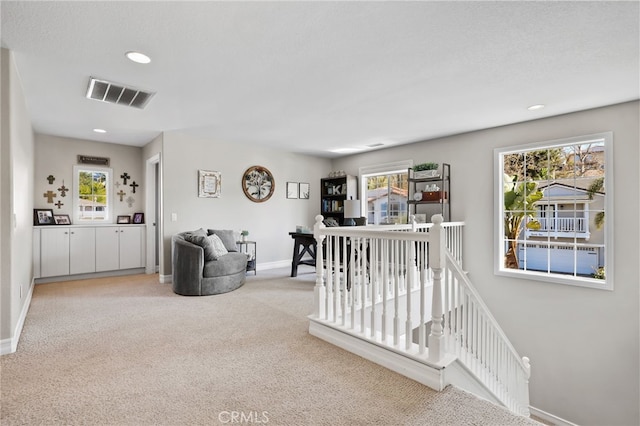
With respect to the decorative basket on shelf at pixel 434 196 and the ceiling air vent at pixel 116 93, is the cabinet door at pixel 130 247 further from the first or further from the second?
the decorative basket on shelf at pixel 434 196

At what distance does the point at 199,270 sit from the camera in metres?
3.97

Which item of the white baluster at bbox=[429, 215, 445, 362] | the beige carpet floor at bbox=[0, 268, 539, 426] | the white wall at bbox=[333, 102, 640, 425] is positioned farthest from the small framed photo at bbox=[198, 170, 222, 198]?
the white baluster at bbox=[429, 215, 445, 362]

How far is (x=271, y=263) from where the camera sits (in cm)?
607

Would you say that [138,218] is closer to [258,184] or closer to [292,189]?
[258,184]

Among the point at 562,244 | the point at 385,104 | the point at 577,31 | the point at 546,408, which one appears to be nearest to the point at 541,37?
the point at 577,31

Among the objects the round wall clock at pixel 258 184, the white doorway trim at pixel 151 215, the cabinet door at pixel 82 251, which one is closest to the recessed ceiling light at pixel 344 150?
the round wall clock at pixel 258 184

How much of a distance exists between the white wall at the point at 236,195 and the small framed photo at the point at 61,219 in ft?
5.70

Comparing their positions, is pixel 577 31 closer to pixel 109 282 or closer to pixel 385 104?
pixel 385 104

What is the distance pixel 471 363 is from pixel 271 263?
14.2ft

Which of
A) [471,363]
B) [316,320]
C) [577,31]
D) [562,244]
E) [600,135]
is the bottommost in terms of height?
[471,363]

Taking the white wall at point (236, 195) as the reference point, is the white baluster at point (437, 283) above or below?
below

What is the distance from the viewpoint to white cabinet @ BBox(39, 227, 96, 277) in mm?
4691

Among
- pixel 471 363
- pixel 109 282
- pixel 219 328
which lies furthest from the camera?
pixel 109 282

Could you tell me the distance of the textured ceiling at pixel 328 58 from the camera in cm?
192
